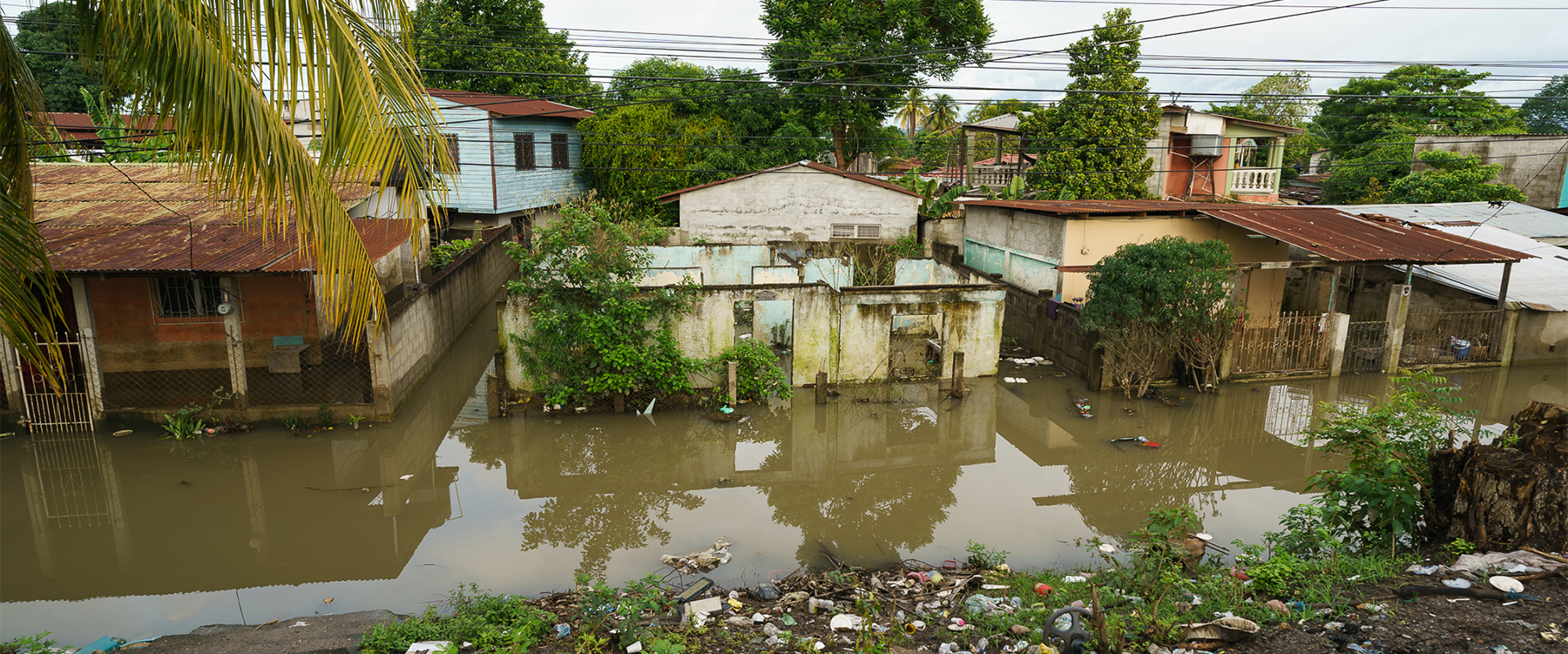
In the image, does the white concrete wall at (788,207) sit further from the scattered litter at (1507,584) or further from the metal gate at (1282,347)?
the scattered litter at (1507,584)

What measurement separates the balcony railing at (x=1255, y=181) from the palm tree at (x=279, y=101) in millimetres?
27399

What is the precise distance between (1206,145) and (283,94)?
1119 inches

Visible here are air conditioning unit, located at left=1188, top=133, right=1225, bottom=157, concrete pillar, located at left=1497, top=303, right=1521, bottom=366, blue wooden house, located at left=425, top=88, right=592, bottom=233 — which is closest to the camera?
concrete pillar, located at left=1497, top=303, right=1521, bottom=366

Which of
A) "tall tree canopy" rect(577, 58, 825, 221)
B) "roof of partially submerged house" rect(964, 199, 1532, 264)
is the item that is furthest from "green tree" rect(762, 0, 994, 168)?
"roof of partially submerged house" rect(964, 199, 1532, 264)

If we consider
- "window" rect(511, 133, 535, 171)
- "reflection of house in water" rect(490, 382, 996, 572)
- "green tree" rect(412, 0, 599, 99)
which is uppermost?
"green tree" rect(412, 0, 599, 99)

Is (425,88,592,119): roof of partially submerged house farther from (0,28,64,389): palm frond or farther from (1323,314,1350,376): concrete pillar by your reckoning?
(1323,314,1350,376): concrete pillar

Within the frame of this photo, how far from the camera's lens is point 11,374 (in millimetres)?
10594

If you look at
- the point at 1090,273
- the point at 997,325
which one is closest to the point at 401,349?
the point at 997,325

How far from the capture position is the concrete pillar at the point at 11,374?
10.6 metres

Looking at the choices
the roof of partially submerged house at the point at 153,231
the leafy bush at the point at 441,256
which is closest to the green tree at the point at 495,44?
the leafy bush at the point at 441,256

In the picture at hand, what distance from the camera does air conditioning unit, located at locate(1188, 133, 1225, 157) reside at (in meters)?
26.0

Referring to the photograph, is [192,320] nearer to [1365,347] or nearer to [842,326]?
[842,326]

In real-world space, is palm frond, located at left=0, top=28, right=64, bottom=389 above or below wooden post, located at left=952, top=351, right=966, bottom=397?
above

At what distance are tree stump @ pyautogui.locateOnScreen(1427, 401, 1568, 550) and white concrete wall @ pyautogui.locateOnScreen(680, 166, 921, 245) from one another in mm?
17175
